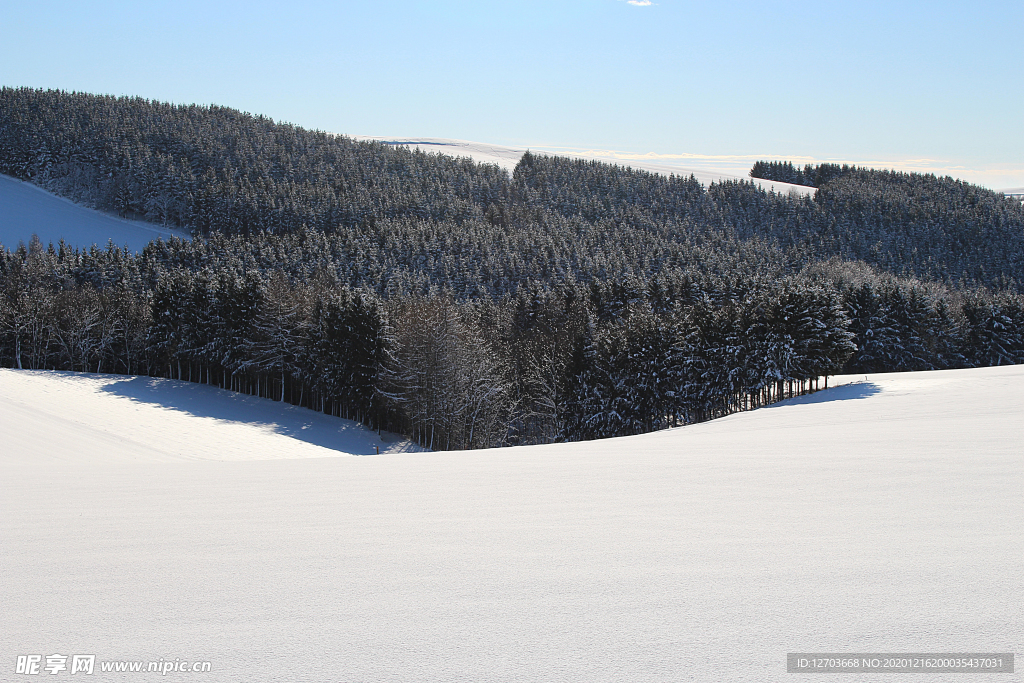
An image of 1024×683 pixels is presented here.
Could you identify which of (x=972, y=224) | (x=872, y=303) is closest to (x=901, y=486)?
(x=872, y=303)

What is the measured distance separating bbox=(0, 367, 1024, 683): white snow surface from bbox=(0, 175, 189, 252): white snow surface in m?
146

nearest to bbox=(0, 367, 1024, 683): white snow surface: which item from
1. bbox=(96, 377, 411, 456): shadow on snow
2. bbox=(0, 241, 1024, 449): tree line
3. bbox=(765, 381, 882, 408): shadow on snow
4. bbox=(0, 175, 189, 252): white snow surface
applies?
bbox=(765, 381, 882, 408): shadow on snow

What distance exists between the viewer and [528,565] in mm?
6859

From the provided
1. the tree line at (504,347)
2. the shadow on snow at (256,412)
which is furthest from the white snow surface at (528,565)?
the shadow on snow at (256,412)

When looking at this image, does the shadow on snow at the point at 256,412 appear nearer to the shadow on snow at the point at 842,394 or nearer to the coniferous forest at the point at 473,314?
the coniferous forest at the point at 473,314

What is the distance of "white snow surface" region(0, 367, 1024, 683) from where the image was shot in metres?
4.99

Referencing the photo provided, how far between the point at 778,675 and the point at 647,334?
1864 inches

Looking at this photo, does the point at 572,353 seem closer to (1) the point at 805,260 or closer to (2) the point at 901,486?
(2) the point at 901,486

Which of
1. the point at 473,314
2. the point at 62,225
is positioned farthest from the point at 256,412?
the point at 62,225

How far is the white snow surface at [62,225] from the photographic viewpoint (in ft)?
470

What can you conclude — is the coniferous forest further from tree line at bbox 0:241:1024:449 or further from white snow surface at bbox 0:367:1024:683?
white snow surface at bbox 0:367:1024:683

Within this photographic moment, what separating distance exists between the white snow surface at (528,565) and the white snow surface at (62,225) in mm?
145833

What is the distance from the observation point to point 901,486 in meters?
10.3

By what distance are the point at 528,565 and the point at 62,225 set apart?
598 feet
